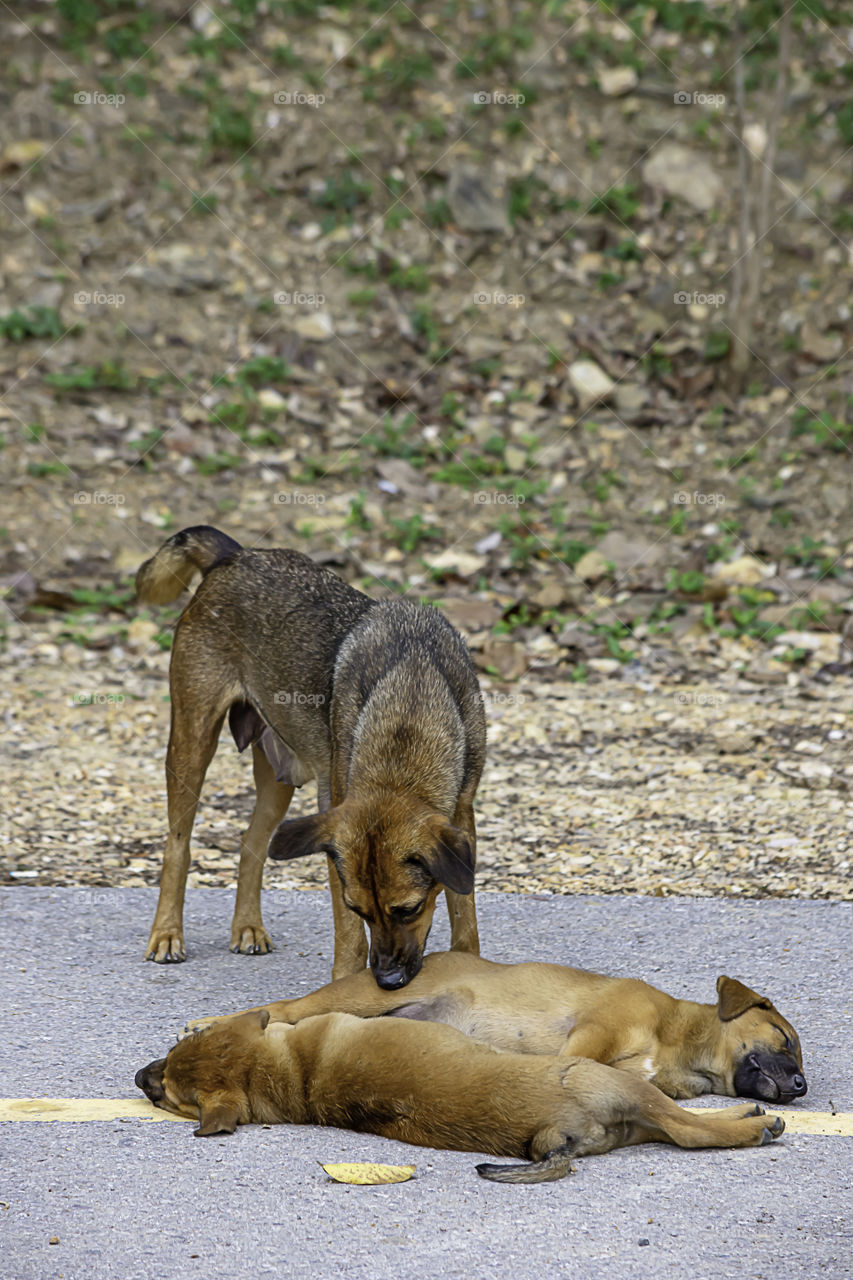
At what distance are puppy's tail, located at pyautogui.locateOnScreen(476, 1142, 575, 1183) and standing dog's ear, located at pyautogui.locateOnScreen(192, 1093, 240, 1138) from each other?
763 millimetres

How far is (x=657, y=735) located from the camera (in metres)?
8.82

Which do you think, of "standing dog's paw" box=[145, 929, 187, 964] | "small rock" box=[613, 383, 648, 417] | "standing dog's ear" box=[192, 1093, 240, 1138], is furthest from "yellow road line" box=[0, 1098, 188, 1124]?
"small rock" box=[613, 383, 648, 417]

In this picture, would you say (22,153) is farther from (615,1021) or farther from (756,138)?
(615,1021)

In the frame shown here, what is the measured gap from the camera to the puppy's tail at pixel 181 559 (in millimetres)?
6637

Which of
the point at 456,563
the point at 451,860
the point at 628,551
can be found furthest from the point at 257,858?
the point at 628,551

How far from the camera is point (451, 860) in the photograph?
4.73 m

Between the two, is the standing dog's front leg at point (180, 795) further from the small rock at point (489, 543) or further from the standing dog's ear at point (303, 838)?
the small rock at point (489, 543)

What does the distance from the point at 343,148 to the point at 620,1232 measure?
1224cm

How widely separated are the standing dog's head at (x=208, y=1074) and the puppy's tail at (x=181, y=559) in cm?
271

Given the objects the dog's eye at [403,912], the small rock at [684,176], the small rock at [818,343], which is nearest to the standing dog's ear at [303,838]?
the dog's eye at [403,912]

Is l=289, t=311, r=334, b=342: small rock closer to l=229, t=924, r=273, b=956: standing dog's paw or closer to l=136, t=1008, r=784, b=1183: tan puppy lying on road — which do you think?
l=229, t=924, r=273, b=956: standing dog's paw

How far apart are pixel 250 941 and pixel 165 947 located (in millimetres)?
367

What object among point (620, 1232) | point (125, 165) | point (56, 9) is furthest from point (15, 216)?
point (620, 1232)

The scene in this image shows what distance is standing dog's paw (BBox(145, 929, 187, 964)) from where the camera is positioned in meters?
5.91
